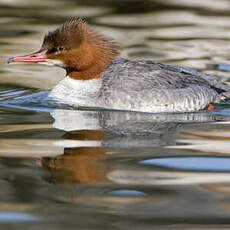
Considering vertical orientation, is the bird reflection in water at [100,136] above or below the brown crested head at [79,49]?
below

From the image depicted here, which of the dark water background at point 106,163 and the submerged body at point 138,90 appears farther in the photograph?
the submerged body at point 138,90

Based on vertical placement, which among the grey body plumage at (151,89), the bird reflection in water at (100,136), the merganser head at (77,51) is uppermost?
the merganser head at (77,51)

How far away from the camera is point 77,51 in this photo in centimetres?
827

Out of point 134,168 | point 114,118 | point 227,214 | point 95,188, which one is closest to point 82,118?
point 114,118

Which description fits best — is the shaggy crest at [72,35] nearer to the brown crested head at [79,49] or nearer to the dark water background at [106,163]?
the brown crested head at [79,49]

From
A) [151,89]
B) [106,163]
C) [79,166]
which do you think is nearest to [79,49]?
[151,89]

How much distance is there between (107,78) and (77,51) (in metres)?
0.52

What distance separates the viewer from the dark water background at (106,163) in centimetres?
442

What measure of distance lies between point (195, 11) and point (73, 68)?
23.9 feet

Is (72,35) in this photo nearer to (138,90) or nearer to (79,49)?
(79,49)

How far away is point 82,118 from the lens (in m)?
7.59

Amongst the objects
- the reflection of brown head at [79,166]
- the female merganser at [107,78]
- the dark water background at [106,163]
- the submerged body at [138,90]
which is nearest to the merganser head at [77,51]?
the female merganser at [107,78]

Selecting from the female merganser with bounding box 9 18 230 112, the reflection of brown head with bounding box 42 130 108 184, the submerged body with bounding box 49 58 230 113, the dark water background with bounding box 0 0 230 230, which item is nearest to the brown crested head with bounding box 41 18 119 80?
the female merganser with bounding box 9 18 230 112

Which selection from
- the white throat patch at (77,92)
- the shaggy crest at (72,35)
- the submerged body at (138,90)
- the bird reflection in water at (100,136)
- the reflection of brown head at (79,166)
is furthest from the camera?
the white throat patch at (77,92)
